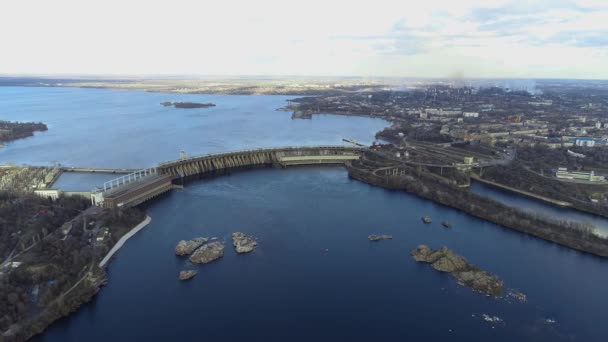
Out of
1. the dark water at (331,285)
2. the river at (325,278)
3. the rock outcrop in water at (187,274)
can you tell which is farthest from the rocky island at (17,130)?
the rock outcrop in water at (187,274)

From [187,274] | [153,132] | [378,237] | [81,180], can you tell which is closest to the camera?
[187,274]

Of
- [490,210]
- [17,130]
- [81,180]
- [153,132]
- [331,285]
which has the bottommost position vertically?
[331,285]

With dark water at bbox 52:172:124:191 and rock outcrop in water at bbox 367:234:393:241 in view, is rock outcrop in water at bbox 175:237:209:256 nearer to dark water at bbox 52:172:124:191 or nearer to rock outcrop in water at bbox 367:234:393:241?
rock outcrop in water at bbox 367:234:393:241

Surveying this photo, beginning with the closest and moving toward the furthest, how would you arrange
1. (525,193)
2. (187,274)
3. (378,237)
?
(187,274)
(378,237)
(525,193)

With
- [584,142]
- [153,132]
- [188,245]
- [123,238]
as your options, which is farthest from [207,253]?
[584,142]

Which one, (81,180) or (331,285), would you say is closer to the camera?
(331,285)

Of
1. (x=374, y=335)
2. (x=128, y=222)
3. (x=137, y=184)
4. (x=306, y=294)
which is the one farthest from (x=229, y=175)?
(x=374, y=335)

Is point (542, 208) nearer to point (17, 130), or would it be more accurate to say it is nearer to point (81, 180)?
point (81, 180)

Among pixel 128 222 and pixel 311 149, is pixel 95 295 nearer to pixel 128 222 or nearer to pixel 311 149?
pixel 128 222
